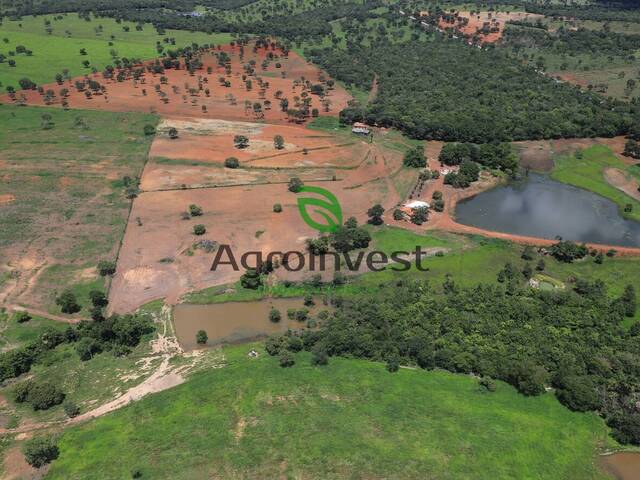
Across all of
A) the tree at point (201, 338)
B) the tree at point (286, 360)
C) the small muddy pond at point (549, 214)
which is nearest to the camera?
the tree at point (286, 360)

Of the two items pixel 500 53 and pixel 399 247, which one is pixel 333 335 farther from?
pixel 500 53

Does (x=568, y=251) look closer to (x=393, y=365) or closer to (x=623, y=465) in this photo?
(x=623, y=465)

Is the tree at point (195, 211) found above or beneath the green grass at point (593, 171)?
beneath

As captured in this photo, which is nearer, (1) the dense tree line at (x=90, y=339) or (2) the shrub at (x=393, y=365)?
(2) the shrub at (x=393, y=365)

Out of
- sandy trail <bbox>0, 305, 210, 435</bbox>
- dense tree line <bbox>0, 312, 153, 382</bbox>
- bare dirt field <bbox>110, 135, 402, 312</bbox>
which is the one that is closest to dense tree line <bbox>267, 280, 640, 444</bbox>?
sandy trail <bbox>0, 305, 210, 435</bbox>

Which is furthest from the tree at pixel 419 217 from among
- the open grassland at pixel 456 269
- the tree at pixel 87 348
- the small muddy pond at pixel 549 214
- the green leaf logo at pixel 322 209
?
the tree at pixel 87 348

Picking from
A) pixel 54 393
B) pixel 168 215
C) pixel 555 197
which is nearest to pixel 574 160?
pixel 555 197

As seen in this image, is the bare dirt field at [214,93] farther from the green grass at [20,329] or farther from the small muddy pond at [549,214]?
the green grass at [20,329]
